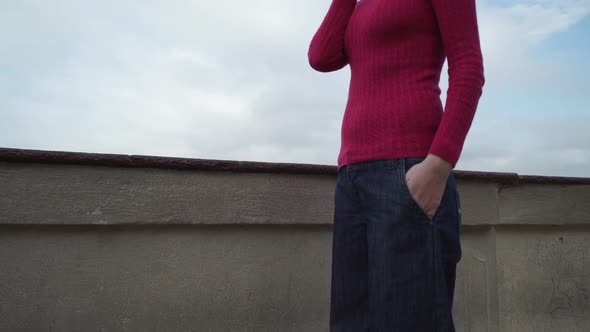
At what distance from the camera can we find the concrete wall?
1.63 metres

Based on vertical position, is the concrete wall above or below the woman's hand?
below

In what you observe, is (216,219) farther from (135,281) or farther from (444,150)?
(444,150)

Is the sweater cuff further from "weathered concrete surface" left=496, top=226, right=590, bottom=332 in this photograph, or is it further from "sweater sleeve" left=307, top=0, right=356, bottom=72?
"weathered concrete surface" left=496, top=226, right=590, bottom=332

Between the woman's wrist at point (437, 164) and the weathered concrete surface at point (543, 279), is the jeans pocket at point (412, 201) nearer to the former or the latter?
the woman's wrist at point (437, 164)

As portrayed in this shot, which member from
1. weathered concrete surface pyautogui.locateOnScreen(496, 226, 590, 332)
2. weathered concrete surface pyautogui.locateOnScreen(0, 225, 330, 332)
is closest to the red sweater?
weathered concrete surface pyautogui.locateOnScreen(0, 225, 330, 332)

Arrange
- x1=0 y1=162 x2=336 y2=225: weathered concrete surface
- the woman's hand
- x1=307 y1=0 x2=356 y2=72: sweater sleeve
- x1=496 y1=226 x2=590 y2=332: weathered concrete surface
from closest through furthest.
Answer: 1. the woman's hand
2. x1=307 y1=0 x2=356 y2=72: sweater sleeve
3. x1=0 y1=162 x2=336 y2=225: weathered concrete surface
4. x1=496 y1=226 x2=590 y2=332: weathered concrete surface

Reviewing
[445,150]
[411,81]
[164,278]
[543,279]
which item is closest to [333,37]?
[411,81]

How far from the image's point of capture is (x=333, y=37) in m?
1.44

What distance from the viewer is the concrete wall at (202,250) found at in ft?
5.34

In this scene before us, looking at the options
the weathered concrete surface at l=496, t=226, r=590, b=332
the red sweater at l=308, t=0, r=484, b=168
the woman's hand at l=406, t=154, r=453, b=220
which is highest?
the red sweater at l=308, t=0, r=484, b=168

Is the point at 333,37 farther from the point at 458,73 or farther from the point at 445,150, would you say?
the point at 445,150

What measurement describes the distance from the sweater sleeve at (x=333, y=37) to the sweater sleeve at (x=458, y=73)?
0.36 meters

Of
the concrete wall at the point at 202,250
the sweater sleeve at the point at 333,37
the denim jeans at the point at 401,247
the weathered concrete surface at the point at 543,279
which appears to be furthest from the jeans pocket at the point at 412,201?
the weathered concrete surface at the point at 543,279

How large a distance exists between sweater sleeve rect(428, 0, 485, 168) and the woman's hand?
0.08 feet
